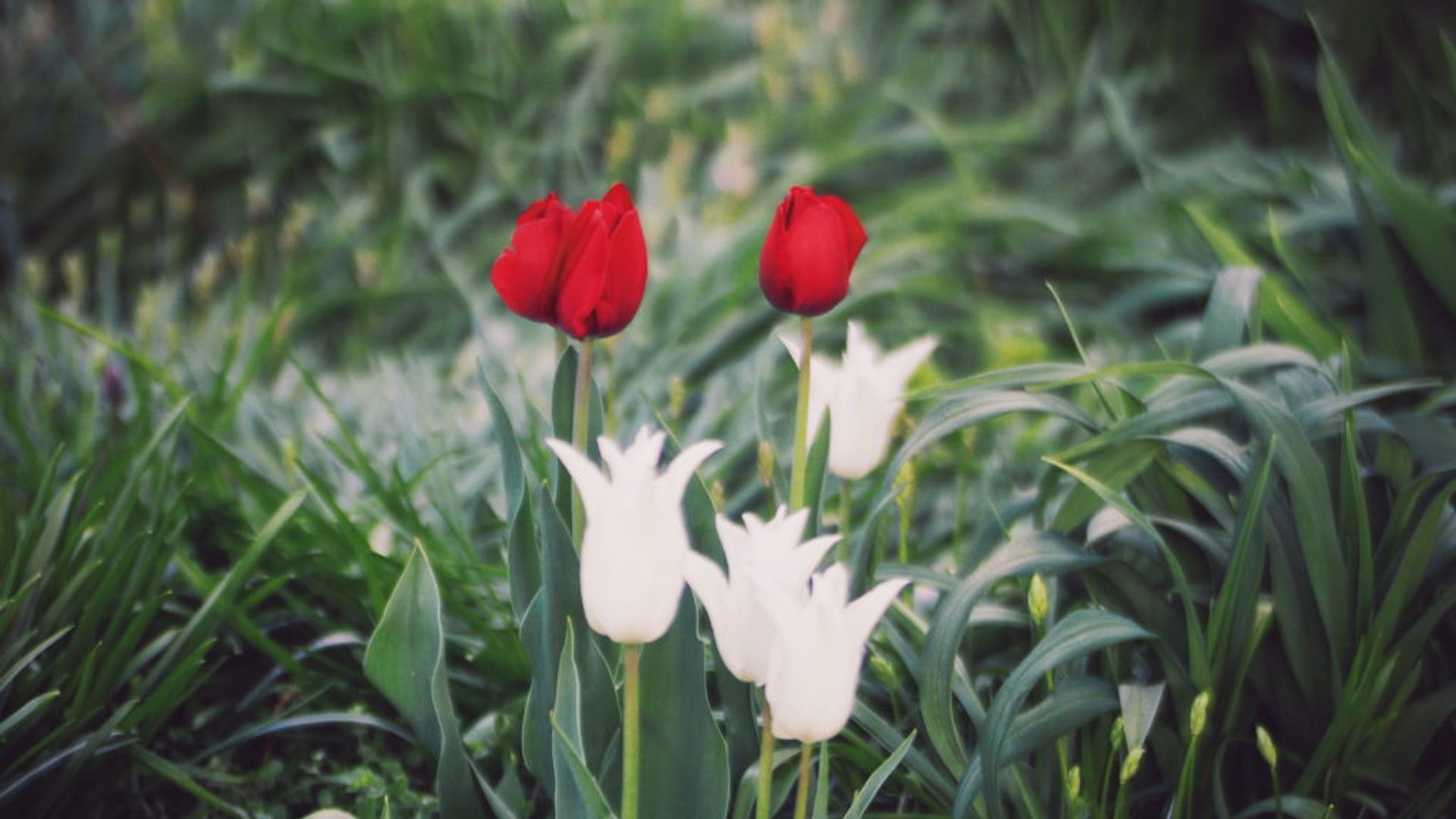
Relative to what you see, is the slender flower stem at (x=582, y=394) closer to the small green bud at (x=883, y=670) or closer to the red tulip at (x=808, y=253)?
the red tulip at (x=808, y=253)

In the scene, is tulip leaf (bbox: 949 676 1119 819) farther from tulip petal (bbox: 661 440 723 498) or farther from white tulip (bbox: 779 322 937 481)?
tulip petal (bbox: 661 440 723 498)

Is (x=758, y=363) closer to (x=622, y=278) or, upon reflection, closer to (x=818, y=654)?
(x=622, y=278)

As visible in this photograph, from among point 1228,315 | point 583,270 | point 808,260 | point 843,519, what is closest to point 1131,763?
point 843,519

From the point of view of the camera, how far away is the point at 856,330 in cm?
132

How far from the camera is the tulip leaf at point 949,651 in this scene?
4.36 ft

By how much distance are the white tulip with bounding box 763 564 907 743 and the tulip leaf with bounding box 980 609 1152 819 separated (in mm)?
320

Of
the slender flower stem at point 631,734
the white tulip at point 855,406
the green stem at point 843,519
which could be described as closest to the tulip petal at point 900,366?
the white tulip at point 855,406

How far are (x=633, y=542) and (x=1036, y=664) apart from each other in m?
0.51

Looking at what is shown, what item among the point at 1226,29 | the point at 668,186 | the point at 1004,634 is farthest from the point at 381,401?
the point at 1226,29

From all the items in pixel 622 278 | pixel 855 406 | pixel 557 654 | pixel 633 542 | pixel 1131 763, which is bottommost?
pixel 1131 763

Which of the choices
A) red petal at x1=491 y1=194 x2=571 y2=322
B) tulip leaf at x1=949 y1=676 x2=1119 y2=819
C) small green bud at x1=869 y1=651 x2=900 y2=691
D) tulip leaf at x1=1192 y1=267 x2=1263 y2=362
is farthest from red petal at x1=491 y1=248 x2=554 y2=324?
tulip leaf at x1=1192 y1=267 x2=1263 y2=362

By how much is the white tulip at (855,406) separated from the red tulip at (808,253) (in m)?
0.12

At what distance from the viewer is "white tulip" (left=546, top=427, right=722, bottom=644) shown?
951mm

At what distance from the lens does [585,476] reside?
979 mm
